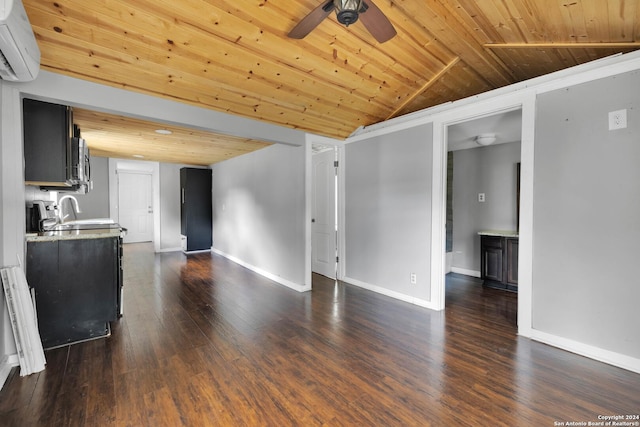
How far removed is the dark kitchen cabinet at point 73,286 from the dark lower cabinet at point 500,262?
4626mm

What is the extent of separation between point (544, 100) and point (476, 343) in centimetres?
219

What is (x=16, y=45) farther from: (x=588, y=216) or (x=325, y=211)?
(x=588, y=216)

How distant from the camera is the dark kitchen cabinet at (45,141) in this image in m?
2.23

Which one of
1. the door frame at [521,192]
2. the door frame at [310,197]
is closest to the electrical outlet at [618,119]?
the door frame at [521,192]

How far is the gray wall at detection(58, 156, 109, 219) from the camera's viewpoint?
6363mm

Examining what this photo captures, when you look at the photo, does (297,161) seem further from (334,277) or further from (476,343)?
(476,343)

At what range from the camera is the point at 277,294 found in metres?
3.77

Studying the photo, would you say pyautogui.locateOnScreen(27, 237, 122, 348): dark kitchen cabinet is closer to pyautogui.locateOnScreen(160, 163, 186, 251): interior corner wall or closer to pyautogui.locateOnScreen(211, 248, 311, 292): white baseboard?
→ pyautogui.locateOnScreen(211, 248, 311, 292): white baseboard

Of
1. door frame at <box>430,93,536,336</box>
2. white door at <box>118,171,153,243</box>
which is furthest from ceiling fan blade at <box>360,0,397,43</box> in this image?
white door at <box>118,171,153,243</box>

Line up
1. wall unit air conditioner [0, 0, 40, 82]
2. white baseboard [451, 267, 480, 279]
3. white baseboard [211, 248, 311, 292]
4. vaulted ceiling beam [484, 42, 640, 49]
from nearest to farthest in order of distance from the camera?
wall unit air conditioner [0, 0, 40, 82] → vaulted ceiling beam [484, 42, 640, 49] → white baseboard [211, 248, 311, 292] → white baseboard [451, 267, 480, 279]

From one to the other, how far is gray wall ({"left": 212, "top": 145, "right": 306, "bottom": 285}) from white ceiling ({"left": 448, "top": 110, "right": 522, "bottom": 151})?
2101 mm

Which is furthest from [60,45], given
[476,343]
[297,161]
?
[476,343]

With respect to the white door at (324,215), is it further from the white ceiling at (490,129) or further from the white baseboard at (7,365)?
the white baseboard at (7,365)

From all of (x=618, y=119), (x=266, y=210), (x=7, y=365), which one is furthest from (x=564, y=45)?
(x=7, y=365)
